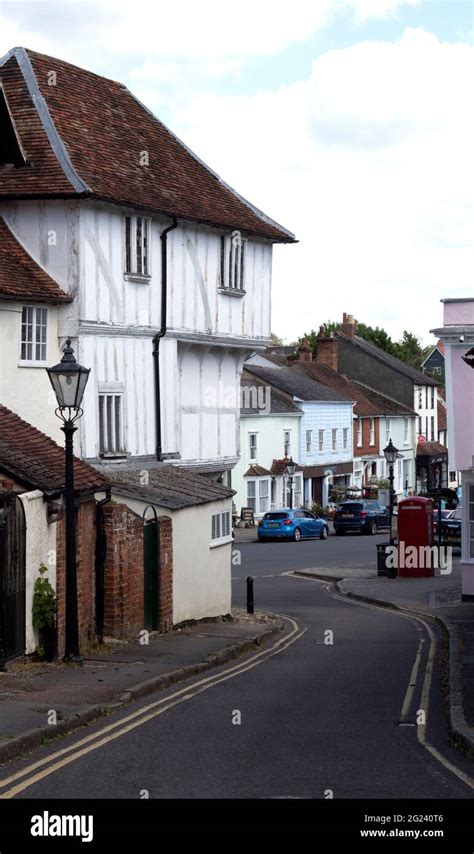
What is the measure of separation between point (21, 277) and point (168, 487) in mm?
5029

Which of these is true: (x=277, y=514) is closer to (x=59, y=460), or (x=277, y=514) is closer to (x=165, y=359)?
(x=165, y=359)

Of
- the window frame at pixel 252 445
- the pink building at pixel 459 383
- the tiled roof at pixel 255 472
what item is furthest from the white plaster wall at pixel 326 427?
the pink building at pixel 459 383

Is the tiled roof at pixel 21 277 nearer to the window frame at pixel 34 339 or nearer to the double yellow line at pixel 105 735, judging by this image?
the window frame at pixel 34 339

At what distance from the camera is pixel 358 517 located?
188ft

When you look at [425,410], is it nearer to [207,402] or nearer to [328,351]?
[328,351]

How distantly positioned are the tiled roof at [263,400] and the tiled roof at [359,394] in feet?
28.2

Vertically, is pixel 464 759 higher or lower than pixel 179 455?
lower

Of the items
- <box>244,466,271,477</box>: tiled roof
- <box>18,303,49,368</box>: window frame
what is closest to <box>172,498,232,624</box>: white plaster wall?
<box>18,303,49,368</box>: window frame

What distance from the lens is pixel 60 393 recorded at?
16500 mm

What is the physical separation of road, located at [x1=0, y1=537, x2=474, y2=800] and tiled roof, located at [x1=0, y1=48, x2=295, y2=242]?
1036 cm

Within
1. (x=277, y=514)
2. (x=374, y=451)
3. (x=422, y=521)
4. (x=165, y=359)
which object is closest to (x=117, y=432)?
(x=165, y=359)

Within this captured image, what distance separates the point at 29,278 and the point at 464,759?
1483 cm

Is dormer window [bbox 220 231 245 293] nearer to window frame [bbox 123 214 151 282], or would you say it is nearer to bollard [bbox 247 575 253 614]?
window frame [bbox 123 214 151 282]

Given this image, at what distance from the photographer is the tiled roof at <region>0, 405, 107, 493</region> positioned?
17172mm
